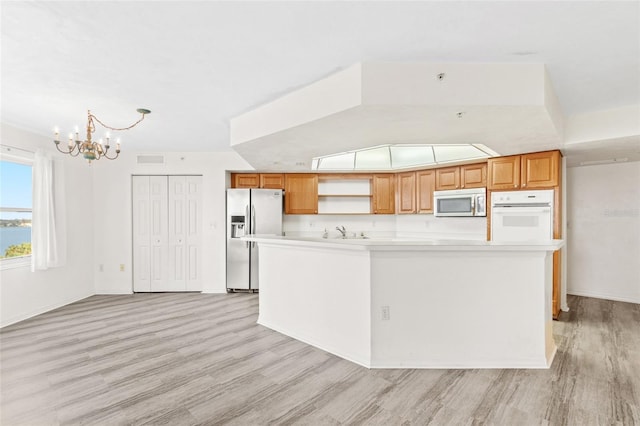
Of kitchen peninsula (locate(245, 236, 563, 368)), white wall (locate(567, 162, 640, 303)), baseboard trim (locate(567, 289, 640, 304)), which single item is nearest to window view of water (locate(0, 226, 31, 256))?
kitchen peninsula (locate(245, 236, 563, 368))

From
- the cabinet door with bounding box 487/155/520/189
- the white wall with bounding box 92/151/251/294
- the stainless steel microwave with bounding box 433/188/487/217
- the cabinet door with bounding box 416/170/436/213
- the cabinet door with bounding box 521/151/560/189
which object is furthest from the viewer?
the white wall with bounding box 92/151/251/294

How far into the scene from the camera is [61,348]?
3199 millimetres

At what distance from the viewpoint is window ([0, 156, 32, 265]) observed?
398 centimetres

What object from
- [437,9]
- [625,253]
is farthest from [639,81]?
[625,253]

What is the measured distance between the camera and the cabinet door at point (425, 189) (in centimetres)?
530

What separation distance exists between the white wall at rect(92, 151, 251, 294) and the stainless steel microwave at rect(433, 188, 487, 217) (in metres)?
3.38

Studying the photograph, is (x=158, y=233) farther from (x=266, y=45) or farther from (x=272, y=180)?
(x=266, y=45)

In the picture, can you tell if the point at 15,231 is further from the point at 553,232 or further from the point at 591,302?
the point at 591,302

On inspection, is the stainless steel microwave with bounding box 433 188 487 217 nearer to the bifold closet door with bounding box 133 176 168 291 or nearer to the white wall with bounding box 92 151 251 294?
the white wall with bounding box 92 151 251 294

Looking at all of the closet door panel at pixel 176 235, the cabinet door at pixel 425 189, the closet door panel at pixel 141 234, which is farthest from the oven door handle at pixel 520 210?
the closet door panel at pixel 141 234

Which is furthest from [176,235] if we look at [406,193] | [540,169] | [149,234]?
[540,169]

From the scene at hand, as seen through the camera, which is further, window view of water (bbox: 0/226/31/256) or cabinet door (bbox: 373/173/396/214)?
cabinet door (bbox: 373/173/396/214)

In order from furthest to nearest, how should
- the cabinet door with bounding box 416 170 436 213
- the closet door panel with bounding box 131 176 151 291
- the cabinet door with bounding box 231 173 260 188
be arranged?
1. the cabinet door with bounding box 231 173 260 188
2. the closet door panel with bounding box 131 176 151 291
3. the cabinet door with bounding box 416 170 436 213

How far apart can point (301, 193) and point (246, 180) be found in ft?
3.53
